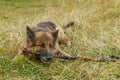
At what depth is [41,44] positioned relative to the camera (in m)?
4.95

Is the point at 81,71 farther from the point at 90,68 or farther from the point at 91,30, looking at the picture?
the point at 91,30

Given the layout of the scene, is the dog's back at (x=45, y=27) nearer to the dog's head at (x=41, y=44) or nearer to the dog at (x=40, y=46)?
the dog at (x=40, y=46)

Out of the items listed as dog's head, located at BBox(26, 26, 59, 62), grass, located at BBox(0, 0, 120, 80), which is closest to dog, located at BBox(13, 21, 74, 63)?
dog's head, located at BBox(26, 26, 59, 62)

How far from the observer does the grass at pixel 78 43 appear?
4.54m

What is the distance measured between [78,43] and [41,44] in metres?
0.98

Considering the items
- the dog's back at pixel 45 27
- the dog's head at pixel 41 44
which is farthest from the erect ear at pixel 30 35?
the dog's back at pixel 45 27

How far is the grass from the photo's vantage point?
4.54 meters

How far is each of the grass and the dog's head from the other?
0.13 meters

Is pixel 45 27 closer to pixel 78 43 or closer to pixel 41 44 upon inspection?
pixel 78 43

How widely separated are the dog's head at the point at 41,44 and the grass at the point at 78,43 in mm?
127

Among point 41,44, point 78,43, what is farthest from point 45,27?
point 41,44

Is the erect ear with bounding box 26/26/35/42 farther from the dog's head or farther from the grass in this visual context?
the grass

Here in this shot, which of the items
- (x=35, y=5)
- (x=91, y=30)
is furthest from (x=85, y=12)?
(x=35, y=5)

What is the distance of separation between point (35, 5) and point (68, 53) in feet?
25.5
